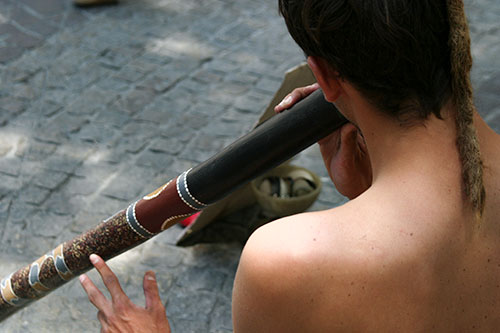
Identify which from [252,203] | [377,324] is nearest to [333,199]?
[252,203]

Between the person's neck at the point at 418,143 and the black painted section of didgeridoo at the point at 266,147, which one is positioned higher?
the person's neck at the point at 418,143

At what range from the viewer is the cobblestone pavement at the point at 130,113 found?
3.18 metres

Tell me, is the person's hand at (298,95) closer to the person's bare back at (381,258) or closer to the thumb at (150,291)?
the person's bare back at (381,258)

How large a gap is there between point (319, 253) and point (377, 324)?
0.20 meters

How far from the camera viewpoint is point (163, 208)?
1929mm

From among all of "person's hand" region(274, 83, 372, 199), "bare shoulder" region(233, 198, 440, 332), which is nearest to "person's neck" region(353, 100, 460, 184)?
"bare shoulder" region(233, 198, 440, 332)

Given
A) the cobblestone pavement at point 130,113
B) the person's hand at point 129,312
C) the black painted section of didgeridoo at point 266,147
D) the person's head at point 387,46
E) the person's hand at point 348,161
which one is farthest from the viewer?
the cobblestone pavement at point 130,113

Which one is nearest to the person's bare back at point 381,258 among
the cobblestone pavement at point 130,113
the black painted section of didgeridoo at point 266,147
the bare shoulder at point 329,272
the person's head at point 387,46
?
the bare shoulder at point 329,272

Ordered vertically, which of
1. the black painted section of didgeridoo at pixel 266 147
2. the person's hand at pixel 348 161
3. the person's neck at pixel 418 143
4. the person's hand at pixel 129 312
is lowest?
the person's hand at pixel 129 312

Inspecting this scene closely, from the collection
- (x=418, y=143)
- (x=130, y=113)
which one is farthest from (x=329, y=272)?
(x=130, y=113)

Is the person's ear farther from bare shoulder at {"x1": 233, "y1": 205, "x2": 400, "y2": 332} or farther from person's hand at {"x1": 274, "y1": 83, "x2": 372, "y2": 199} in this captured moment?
person's hand at {"x1": 274, "y1": 83, "x2": 372, "y2": 199}

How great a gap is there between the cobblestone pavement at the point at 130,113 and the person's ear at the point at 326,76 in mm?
1886

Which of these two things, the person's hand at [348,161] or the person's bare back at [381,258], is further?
the person's hand at [348,161]

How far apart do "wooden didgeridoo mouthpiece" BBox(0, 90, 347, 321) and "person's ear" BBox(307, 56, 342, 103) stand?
36 centimetres
